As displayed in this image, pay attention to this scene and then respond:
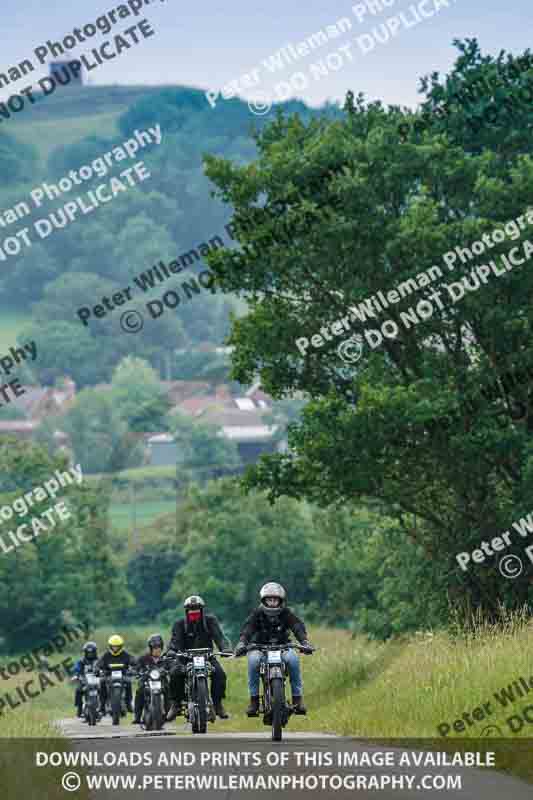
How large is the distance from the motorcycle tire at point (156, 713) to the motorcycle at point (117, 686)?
4.17 m

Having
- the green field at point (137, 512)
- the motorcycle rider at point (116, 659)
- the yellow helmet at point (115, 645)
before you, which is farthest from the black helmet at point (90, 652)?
the green field at point (137, 512)

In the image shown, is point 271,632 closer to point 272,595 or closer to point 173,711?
point 272,595

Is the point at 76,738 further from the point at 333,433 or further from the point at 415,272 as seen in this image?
the point at 415,272

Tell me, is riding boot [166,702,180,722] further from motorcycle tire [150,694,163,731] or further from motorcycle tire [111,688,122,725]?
motorcycle tire [111,688,122,725]

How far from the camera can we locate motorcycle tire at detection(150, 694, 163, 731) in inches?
839

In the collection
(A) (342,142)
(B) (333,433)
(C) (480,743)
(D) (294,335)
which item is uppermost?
(A) (342,142)

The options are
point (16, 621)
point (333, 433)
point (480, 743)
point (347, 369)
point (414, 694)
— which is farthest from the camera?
point (16, 621)

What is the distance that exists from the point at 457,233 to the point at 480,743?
22730mm

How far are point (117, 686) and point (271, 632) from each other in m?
9.16

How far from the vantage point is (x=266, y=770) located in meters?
13.8

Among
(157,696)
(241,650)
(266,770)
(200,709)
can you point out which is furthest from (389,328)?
(266,770)

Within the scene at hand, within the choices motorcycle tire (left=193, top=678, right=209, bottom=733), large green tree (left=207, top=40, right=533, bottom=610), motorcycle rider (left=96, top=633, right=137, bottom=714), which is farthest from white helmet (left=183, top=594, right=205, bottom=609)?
large green tree (left=207, top=40, right=533, bottom=610)

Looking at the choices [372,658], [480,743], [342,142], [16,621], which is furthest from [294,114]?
[16,621]

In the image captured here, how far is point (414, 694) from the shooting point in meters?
18.2
